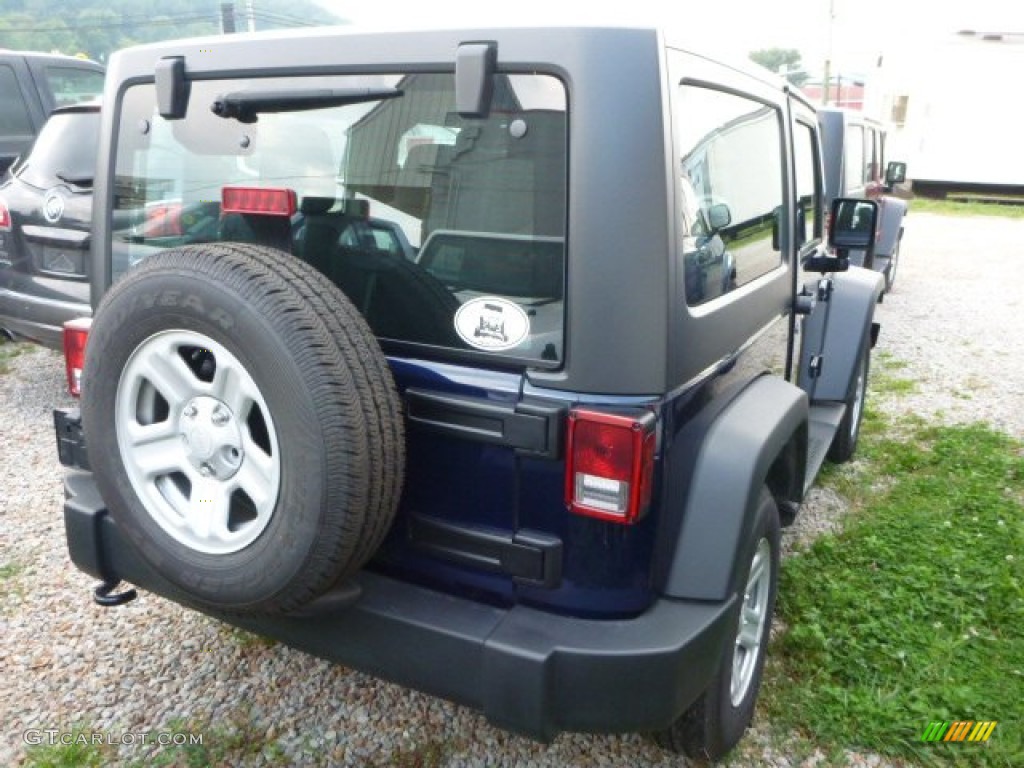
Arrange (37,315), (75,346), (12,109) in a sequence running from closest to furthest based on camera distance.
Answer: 1. (75,346)
2. (37,315)
3. (12,109)

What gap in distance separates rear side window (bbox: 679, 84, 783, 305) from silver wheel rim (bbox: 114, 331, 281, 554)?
103cm

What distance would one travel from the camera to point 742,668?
8.21 feet

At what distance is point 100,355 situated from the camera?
2.00 meters

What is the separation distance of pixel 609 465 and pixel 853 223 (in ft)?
7.62

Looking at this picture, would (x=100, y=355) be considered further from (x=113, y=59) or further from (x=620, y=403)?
(x=620, y=403)

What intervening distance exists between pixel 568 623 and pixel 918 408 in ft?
14.9

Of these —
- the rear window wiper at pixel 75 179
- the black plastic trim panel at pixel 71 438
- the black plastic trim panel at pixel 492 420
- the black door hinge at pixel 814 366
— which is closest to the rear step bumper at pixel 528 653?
the black plastic trim panel at pixel 492 420

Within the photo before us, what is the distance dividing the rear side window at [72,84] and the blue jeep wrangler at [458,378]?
21.0 ft

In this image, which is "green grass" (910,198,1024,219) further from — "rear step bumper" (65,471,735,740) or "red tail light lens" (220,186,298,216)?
"red tail light lens" (220,186,298,216)

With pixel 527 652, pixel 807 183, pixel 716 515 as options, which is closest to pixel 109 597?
pixel 527 652

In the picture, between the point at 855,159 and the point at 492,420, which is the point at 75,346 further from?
the point at 855,159

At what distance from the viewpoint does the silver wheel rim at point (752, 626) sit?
7.97 feet

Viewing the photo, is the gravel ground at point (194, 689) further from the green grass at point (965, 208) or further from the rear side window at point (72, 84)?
the green grass at point (965, 208)

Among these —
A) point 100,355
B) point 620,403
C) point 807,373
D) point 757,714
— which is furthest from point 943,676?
point 100,355
